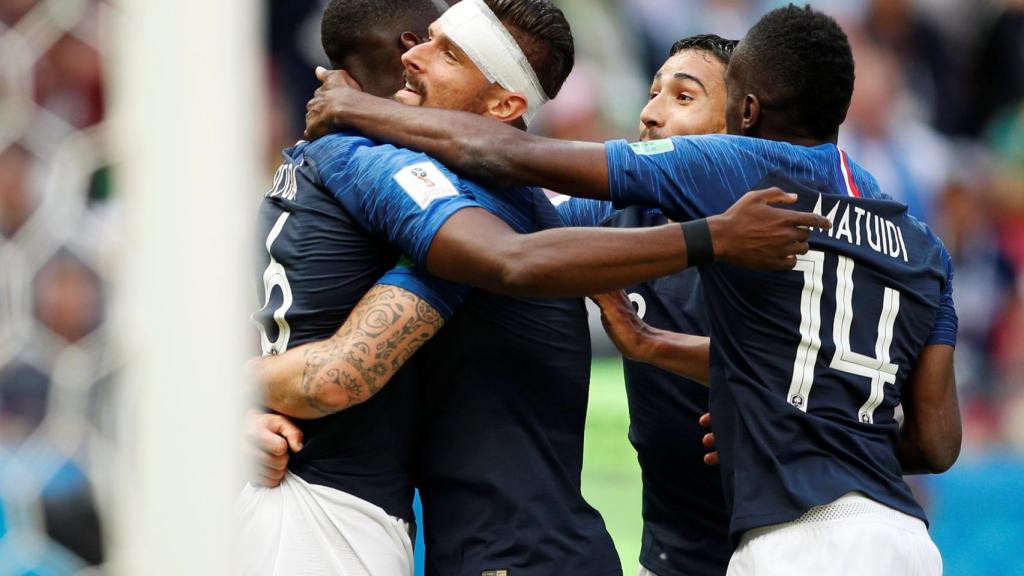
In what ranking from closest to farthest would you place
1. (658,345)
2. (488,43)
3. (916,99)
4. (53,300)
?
(53,300)
(488,43)
(658,345)
(916,99)

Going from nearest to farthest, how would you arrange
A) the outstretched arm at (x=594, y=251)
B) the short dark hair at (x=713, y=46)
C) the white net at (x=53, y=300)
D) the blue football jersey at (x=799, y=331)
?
the white net at (x=53, y=300) < the outstretched arm at (x=594, y=251) < the blue football jersey at (x=799, y=331) < the short dark hair at (x=713, y=46)

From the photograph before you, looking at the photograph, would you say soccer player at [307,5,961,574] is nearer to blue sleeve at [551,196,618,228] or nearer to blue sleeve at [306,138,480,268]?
blue sleeve at [306,138,480,268]

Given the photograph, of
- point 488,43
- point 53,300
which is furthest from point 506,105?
point 53,300

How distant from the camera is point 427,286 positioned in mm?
3148

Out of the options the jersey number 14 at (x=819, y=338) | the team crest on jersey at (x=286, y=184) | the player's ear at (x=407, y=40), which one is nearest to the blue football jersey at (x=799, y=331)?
the jersey number 14 at (x=819, y=338)

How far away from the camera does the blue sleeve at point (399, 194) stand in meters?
3.05

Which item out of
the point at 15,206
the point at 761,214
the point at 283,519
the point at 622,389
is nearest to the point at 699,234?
the point at 761,214

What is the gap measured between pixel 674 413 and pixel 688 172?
104 centimetres

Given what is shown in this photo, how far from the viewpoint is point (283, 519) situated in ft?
→ 10.5

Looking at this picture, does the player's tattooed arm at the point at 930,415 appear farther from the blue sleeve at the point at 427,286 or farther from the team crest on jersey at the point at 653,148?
the blue sleeve at the point at 427,286

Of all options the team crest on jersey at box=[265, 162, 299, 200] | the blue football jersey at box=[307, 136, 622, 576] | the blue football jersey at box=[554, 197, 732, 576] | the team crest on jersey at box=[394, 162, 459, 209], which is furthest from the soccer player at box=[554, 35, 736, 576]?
the team crest on jersey at box=[265, 162, 299, 200]

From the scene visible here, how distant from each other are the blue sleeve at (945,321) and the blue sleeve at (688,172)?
25.0 inches

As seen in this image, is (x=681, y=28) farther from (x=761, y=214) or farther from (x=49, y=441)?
A: (x=49, y=441)

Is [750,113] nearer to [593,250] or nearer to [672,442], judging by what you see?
[593,250]
